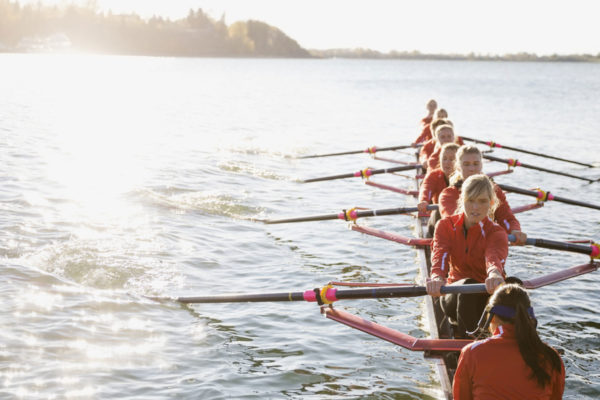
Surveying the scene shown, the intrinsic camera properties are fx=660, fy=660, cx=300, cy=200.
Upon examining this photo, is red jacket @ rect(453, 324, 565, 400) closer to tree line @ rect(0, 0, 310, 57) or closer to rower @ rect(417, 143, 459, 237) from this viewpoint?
rower @ rect(417, 143, 459, 237)

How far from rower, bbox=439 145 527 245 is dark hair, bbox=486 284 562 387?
11.0ft

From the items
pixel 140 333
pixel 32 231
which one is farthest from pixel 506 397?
pixel 32 231

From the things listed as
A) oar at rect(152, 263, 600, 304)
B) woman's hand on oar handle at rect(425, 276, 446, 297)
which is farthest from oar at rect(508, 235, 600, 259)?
woman's hand on oar handle at rect(425, 276, 446, 297)

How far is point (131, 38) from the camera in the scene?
6757 inches

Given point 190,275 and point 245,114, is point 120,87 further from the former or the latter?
point 190,275

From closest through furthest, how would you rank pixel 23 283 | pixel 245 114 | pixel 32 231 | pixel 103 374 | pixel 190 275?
pixel 103 374, pixel 23 283, pixel 190 275, pixel 32 231, pixel 245 114

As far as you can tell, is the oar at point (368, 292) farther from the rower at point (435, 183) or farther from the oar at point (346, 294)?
the rower at point (435, 183)

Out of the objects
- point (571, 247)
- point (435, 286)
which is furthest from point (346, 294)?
point (571, 247)

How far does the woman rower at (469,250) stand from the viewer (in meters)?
5.86

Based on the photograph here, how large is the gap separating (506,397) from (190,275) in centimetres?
633

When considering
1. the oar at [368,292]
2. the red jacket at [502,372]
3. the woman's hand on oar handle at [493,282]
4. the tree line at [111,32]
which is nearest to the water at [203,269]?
the oar at [368,292]

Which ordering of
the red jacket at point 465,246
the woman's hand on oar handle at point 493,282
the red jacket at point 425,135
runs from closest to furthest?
the woman's hand on oar handle at point 493,282
the red jacket at point 465,246
the red jacket at point 425,135

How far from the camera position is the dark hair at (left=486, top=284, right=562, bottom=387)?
397cm

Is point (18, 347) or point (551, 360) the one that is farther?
point (18, 347)
